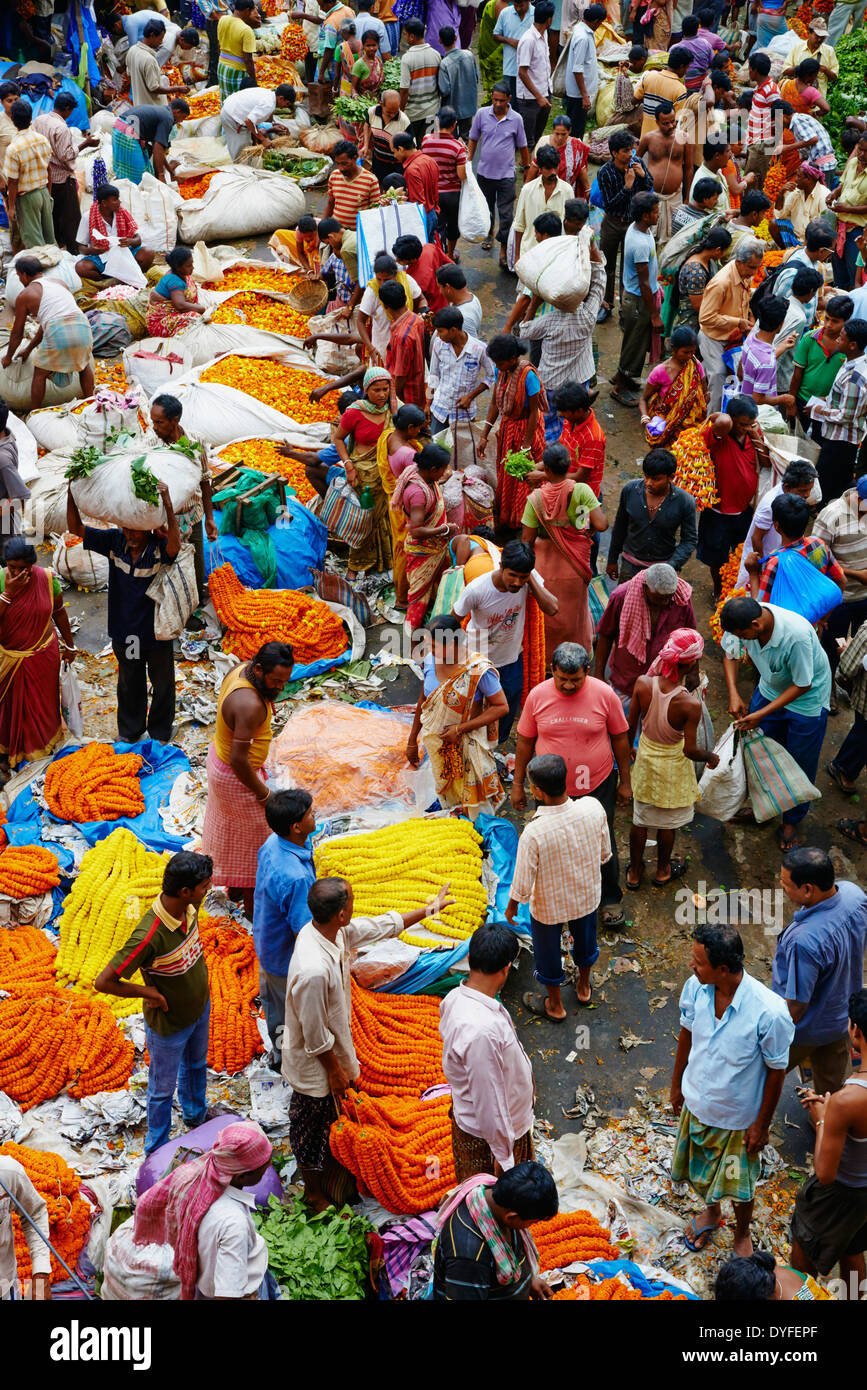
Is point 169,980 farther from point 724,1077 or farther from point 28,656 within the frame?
point 28,656

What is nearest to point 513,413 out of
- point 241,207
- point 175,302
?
point 175,302

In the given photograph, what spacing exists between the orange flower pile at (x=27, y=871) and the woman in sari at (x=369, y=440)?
3.26m

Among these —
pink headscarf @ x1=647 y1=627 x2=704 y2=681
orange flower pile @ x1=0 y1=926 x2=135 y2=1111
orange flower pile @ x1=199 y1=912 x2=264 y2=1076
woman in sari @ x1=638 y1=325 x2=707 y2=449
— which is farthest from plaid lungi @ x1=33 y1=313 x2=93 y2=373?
→ pink headscarf @ x1=647 y1=627 x2=704 y2=681

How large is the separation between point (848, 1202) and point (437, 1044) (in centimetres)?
182

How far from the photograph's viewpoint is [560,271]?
910 centimetres

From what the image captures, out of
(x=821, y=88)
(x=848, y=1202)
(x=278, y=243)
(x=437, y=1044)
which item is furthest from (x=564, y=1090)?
(x=821, y=88)

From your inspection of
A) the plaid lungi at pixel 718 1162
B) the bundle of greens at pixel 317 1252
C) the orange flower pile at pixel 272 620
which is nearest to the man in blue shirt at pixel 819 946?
the plaid lungi at pixel 718 1162

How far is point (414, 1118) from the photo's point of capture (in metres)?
5.57

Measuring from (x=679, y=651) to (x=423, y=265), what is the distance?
15.5 feet

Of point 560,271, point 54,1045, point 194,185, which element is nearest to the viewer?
point 54,1045

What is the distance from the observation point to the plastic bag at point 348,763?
7324mm

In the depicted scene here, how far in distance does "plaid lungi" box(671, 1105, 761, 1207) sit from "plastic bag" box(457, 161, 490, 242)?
8.49m

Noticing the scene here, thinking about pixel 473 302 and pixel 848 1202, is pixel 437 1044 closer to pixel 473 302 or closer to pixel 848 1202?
pixel 848 1202

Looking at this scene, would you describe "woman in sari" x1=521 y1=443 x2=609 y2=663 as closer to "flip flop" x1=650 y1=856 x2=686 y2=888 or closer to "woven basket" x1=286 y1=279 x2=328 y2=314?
"flip flop" x1=650 y1=856 x2=686 y2=888
